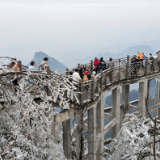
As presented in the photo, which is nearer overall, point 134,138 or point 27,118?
point 27,118

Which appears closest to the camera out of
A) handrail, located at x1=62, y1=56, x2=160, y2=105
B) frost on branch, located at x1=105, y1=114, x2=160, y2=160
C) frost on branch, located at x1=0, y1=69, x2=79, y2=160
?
frost on branch, located at x1=0, y1=69, x2=79, y2=160

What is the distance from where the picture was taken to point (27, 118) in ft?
13.6

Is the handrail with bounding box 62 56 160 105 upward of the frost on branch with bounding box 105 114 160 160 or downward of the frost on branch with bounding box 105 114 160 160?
upward

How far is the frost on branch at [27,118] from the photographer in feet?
12.3

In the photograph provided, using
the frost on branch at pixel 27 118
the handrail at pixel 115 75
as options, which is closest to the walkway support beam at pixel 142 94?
the handrail at pixel 115 75

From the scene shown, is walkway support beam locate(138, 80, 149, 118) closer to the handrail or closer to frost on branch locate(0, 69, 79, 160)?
the handrail

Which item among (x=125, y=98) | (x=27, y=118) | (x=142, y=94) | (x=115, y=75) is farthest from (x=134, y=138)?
(x=125, y=98)

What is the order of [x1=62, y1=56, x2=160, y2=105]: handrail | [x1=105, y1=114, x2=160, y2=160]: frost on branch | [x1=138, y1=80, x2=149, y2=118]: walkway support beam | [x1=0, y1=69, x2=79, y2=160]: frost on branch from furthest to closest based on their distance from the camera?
[x1=138, y1=80, x2=149, y2=118]: walkway support beam → [x1=62, y1=56, x2=160, y2=105]: handrail → [x1=105, y1=114, x2=160, y2=160]: frost on branch → [x1=0, y1=69, x2=79, y2=160]: frost on branch

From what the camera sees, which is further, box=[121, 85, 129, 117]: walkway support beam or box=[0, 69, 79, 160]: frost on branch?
box=[121, 85, 129, 117]: walkway support beam

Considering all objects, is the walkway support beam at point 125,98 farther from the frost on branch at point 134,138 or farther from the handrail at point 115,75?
the frost on branch at point 134,138

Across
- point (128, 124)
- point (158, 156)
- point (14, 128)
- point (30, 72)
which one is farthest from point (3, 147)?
point (128, 124)

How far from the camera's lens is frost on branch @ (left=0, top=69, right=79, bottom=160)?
12.3 feet

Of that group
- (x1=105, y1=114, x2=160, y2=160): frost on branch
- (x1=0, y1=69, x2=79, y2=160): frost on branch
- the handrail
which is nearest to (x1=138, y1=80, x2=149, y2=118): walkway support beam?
the handrail

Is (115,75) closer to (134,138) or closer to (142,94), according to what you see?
(142,94)
